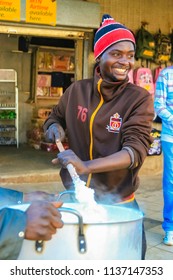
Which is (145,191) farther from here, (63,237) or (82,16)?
(63,237)

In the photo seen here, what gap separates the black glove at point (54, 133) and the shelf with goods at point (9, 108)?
721cm

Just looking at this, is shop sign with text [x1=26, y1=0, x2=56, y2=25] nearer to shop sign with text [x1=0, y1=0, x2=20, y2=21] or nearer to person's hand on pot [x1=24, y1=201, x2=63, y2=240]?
shop sign with text [x1=0, y1=0, x2=20, y2=21]

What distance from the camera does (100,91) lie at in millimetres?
2336

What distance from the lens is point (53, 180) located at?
7008 millimetres

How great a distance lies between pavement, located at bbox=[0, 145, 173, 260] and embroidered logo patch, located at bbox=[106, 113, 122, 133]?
7.14ft

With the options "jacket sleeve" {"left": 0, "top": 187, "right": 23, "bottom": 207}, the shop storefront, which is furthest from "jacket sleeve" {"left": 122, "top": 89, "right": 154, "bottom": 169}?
the shop storefront

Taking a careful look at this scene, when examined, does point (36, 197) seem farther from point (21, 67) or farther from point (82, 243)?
point (21, 67)

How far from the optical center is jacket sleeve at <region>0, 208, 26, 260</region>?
1416mm

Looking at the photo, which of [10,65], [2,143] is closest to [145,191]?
[2,143]

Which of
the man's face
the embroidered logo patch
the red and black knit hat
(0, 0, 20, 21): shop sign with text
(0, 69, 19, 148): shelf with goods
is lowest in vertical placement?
(0, 69, 19, 148): shelf with goods

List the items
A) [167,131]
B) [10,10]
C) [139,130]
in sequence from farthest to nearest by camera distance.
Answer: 1. [10,10]
2. [167,131]
3. [139,130]

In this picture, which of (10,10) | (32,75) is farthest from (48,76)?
(10,10)

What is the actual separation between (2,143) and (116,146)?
7.86 m

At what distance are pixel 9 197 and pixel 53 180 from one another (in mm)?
5056
